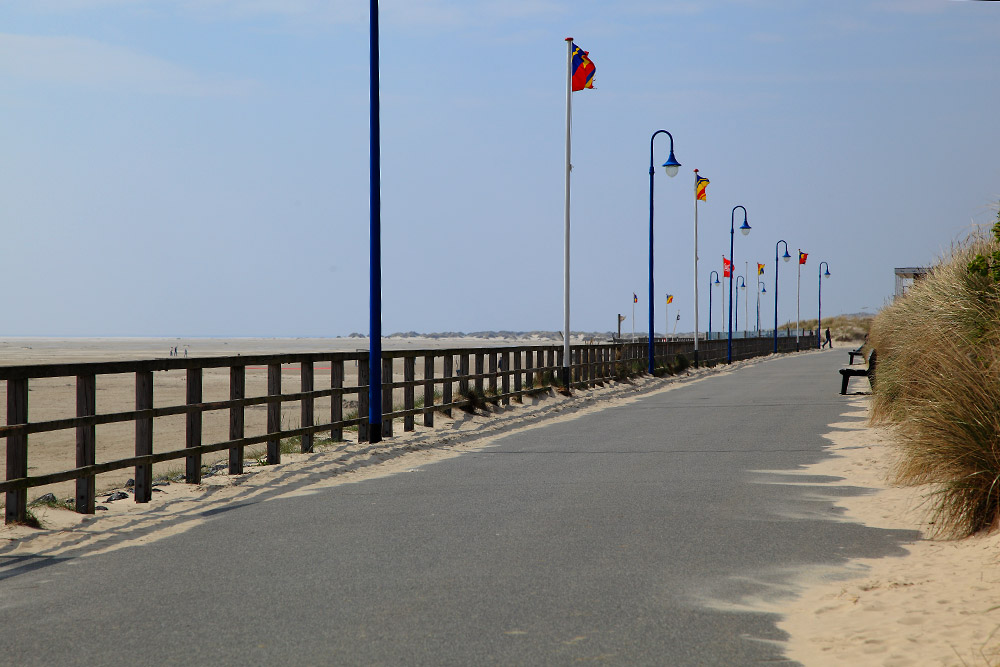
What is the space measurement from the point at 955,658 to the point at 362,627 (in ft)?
9.59

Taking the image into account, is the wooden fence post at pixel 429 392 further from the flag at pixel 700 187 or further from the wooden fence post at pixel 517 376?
the flag at pixel 700 187

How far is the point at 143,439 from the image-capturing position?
991 centimetres

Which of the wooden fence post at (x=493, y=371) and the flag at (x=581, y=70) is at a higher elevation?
the flag at (x=581, y=70)

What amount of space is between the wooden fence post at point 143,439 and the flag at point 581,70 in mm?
20303

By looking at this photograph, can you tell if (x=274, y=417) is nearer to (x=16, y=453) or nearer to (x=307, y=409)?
(x=307, y=409)

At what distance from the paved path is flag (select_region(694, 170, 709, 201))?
35705 millimetres

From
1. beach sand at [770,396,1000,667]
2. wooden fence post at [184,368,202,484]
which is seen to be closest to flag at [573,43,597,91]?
wooden fence post at [184,368,202,484]

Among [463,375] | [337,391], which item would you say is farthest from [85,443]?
[463,375]

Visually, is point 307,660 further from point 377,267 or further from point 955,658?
point 377,267

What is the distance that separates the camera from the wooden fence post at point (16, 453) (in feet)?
27.7

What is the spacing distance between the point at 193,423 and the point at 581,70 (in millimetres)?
20002

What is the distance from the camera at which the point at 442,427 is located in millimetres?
17750

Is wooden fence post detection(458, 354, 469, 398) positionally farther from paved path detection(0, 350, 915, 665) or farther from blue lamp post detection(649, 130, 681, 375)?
blue lamp post detection(649, 130, 681, 375)

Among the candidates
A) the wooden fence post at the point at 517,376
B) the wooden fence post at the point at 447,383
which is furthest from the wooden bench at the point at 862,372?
the wooden fence post at the point at 447,383
